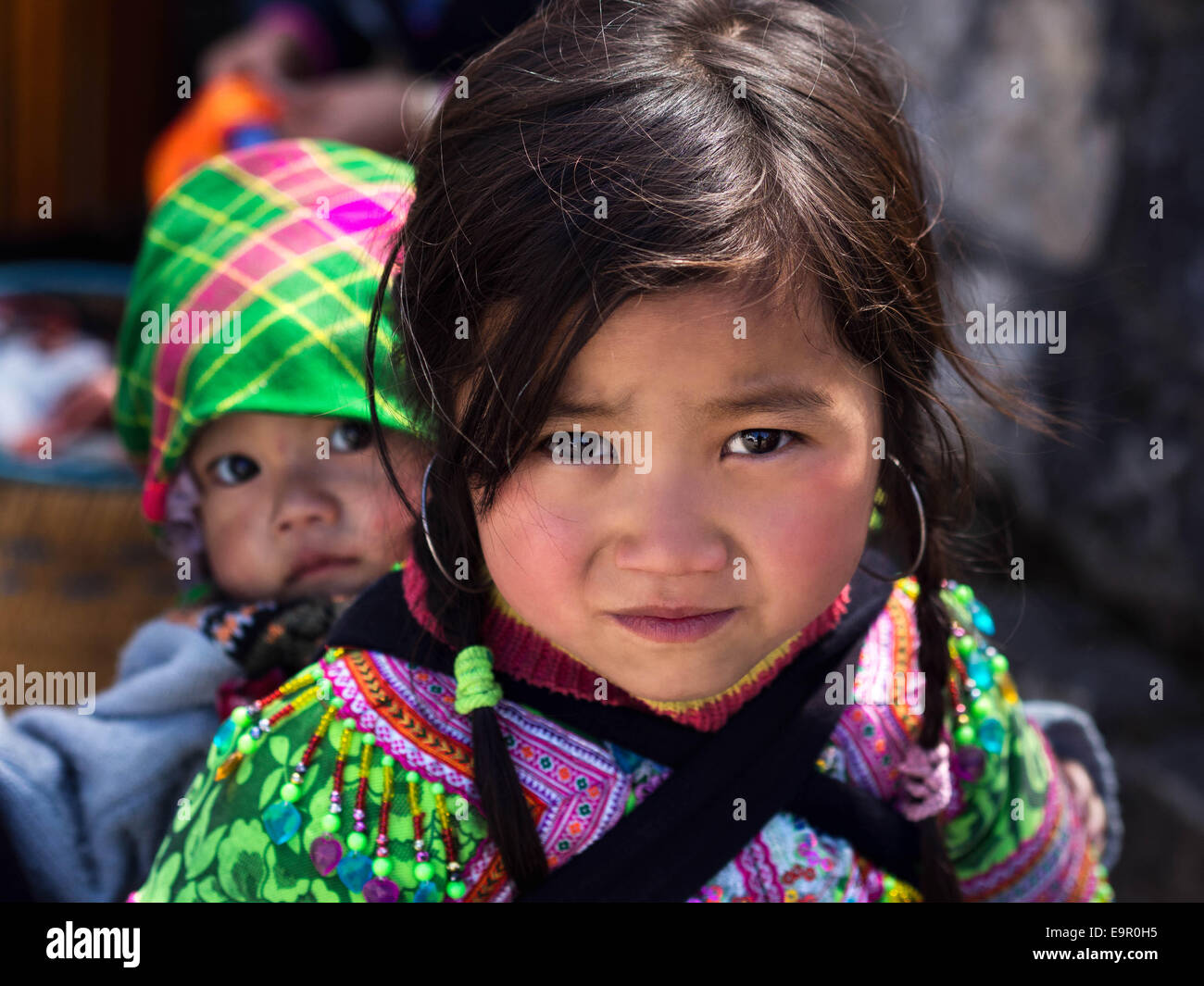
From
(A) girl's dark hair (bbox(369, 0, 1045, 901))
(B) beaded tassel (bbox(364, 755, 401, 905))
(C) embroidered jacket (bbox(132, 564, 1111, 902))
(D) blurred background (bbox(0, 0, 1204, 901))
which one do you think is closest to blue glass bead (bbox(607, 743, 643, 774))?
(C) embroidered jacket (bbox(132, 564, 1111, 902))

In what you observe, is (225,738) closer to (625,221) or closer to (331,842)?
(331,842)

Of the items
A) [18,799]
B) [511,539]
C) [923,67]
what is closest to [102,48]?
[923,67]

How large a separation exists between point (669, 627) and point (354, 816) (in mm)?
356

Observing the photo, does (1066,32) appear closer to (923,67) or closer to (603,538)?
(923,67)

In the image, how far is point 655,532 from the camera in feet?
3.22

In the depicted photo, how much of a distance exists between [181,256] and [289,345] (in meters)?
0.28

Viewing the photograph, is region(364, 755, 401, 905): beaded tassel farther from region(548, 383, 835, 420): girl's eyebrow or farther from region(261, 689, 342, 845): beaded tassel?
region(548, 383, 835, 420): girl's eyebrow

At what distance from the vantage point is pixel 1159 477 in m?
2.30

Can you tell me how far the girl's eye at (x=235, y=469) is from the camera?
5.16 ft

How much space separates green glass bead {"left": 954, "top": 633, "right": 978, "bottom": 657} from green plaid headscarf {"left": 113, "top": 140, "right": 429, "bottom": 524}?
2.24ft

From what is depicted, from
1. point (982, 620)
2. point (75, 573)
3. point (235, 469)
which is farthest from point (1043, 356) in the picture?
point (75, 573)

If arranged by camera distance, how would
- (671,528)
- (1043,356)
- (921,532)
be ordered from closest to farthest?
→ (671,528), (921,532), (1043,356)

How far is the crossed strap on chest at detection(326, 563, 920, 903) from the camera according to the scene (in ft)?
3.83

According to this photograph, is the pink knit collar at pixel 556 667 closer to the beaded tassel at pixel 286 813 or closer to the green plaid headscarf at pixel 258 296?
the beaded tassel at pixel 286 813
